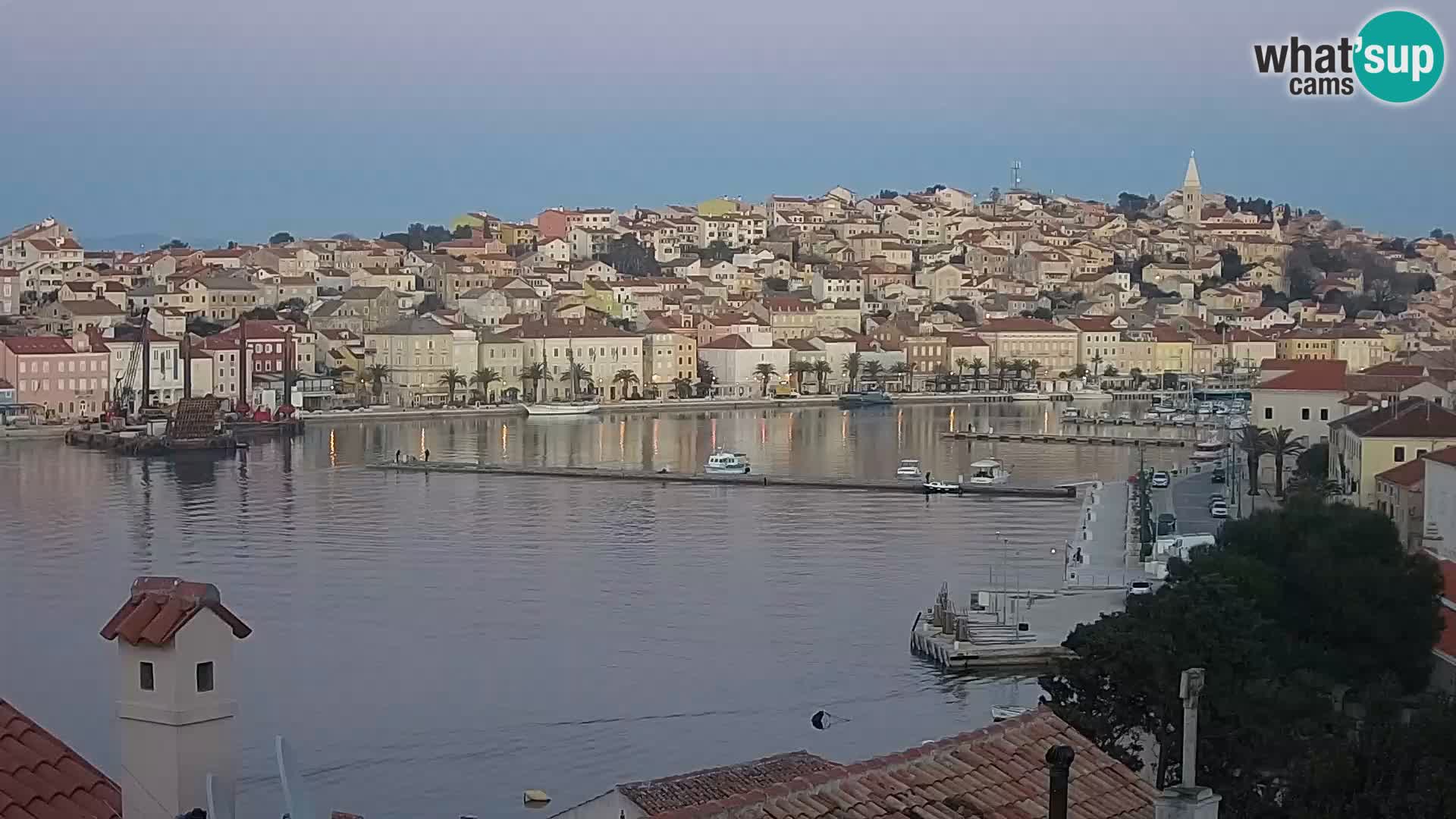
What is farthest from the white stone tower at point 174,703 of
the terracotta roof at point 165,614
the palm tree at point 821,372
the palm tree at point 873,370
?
the palm tree at point 873,370

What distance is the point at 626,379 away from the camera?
88.0 feet

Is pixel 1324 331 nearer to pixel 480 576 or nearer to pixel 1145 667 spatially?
pixel 480 576

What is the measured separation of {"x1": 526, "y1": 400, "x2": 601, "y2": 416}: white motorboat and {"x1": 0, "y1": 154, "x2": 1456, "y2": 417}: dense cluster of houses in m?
1.22

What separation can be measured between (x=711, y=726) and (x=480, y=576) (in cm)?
372

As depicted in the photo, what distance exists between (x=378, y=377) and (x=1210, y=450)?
1097cm

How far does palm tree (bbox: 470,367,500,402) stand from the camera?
2570 centimetres

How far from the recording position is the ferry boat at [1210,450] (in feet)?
56.6

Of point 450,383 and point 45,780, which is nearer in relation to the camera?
point 45,780

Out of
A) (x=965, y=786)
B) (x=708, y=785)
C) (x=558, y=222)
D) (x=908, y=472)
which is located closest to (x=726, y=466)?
(x=908, y=472)

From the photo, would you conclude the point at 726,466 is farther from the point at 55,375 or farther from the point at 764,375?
the point at 764,375

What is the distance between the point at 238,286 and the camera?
1101 inches

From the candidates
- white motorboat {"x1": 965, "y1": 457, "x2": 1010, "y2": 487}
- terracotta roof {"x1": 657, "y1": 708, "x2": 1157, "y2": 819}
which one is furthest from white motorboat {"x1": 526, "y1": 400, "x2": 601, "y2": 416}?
terracotta roof {"x1": 657, "y1": 708, "x2": 1157, "y2": 819}

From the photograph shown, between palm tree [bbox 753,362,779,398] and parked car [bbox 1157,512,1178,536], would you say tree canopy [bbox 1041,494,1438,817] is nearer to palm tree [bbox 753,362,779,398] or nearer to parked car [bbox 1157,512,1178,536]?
parked car [bbox 1157,512,1178,536]

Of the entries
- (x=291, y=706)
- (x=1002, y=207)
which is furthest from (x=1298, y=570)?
(x=1002, y=207)
